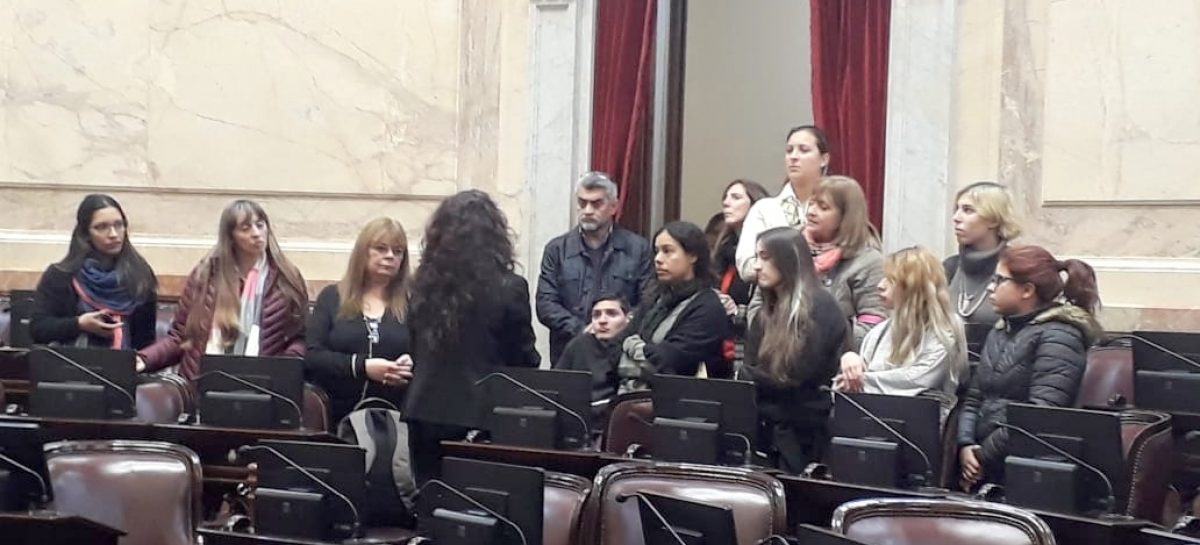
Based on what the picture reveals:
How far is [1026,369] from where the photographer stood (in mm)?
4879

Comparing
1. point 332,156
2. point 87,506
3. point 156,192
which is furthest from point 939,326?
point 156,192

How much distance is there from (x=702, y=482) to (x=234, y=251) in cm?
278

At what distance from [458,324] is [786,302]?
1.14 m

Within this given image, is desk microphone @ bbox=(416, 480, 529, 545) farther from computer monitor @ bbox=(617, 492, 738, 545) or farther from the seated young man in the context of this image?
the seated young man

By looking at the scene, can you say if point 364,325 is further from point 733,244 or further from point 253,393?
point 733,244

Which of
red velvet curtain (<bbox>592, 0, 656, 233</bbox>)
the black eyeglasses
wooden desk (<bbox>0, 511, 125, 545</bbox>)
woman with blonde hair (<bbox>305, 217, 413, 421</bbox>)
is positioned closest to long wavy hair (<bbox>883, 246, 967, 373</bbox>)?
the black eyeglasses

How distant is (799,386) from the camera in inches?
206

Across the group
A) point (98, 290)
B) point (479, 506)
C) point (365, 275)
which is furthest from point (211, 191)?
point (479, 506)

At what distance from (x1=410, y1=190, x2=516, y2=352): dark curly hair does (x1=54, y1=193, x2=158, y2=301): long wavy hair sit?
177 centimetres

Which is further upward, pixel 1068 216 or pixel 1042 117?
pixel 1042 117

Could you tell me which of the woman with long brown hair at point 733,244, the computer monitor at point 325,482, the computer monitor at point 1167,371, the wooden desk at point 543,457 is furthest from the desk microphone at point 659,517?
the woman with long brown hair at point 733,244

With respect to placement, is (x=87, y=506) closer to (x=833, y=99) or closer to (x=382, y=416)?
(x=382, y=416)

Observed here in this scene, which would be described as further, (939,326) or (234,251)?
(234,251)

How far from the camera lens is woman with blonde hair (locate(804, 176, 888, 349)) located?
18.9ft
